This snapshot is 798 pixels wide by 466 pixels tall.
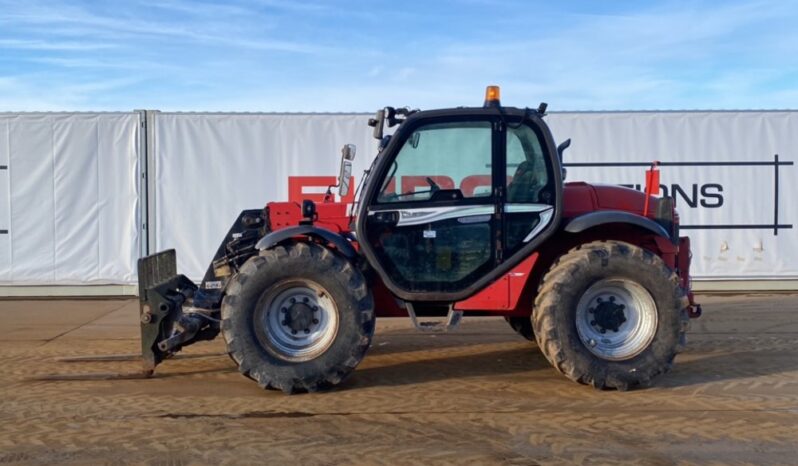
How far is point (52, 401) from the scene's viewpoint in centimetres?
547

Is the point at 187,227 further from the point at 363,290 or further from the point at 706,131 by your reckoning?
the point at 706,131

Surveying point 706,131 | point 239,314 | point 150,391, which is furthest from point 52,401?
point 706,131

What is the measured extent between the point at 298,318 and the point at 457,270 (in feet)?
4.31

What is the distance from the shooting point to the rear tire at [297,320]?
222 inches

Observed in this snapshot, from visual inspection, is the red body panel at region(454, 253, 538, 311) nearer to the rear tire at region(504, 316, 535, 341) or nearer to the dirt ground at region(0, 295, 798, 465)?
the dirt ground at region(0, 295, 798, 465)

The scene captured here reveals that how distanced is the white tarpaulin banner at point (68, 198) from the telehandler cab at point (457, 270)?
19.0 ft

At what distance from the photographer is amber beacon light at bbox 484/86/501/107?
5961 millimetres

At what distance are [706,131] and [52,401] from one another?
9905 mm

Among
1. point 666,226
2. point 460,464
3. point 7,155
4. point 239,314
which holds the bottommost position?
point 460,464

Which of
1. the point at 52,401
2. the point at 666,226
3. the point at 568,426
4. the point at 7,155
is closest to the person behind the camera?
the point at 568,426

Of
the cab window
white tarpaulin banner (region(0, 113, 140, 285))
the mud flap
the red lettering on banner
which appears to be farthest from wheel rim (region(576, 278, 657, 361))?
white tarpaulin banner (region(0, 113, 140, 285))

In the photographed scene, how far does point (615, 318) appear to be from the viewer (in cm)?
589

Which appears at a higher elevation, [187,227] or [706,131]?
[706,131]

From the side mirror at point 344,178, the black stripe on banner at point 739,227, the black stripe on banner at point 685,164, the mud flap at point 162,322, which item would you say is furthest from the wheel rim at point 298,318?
the black stripe on banner at point 739,227
